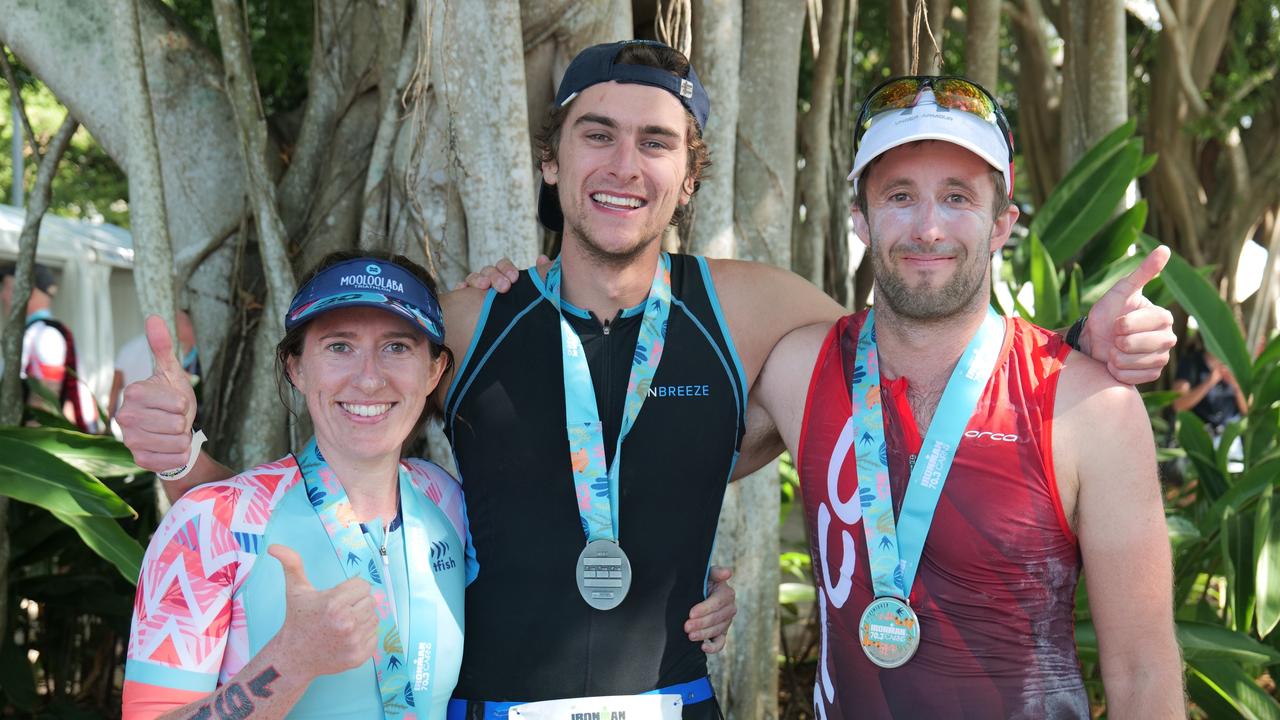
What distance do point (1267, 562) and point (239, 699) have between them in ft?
8.66

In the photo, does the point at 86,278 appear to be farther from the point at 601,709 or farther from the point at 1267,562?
the point at 1267,562

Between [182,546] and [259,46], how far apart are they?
4.99 meters

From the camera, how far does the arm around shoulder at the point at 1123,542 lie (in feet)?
6.30

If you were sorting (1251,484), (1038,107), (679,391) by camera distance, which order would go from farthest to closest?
(1038,107), (1251,484), (679,391)

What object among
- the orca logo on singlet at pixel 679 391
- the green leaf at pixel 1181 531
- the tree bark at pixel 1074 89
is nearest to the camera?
the orca logo on singlet at pixel 679 391

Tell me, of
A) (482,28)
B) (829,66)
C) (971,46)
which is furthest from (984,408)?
(971,46)

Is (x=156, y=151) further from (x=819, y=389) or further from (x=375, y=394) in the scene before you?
(x=819, y=389)

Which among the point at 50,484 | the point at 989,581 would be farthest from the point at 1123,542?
the point at 50,484

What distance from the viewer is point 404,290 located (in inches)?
80.7

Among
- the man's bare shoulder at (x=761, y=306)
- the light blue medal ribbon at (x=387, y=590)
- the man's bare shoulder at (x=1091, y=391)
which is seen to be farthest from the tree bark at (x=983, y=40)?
the light blue medal ribbon at (x=387, y=590)

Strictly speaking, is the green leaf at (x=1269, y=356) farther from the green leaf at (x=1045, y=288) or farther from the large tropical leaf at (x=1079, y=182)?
the large tropical leaf at (x=1079, y=182)

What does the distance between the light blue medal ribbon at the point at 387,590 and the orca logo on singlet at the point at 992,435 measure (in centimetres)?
97

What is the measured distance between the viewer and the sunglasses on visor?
2.10 meters

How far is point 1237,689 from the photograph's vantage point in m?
3.11
